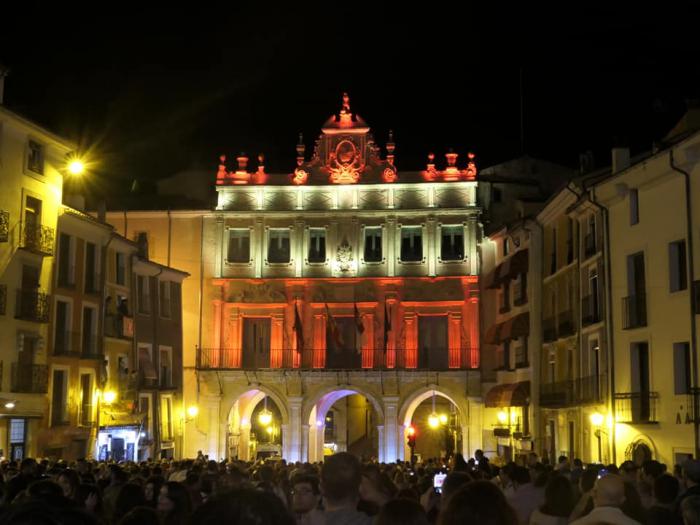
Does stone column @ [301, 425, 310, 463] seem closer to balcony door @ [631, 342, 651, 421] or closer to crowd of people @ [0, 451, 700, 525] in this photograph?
balcony door @ [631, 342, 651, 421]

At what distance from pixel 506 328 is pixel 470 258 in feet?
26.9

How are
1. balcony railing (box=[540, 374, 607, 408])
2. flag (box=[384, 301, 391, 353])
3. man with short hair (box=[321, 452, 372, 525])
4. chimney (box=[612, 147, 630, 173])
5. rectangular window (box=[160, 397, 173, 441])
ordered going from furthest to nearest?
flag (box=[384, 301, 391, 353])
rectangular window (box=[160, 397, 173, 441])
chimney (box=[612, 147, 630, 173])
balcony railing (box=[540, 374, 607, 408])
man with short hair (box=[321, 452, 372, 525])

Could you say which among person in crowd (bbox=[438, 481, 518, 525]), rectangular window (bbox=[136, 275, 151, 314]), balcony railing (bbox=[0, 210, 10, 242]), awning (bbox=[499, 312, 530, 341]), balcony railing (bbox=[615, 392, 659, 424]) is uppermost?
balcony railing (bbox=[0, 210, 10, 242])

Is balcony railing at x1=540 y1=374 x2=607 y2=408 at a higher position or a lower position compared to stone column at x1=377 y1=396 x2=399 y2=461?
higher

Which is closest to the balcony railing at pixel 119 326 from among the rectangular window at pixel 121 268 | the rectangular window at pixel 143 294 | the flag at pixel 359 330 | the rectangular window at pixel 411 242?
the rectangular window at pixel 121 268

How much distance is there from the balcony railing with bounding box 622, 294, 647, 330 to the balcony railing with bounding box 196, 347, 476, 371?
22.3 meters

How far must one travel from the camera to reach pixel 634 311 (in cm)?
3259

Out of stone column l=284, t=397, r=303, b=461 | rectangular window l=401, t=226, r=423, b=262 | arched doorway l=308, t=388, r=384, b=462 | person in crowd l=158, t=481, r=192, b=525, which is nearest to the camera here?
person in crowd l=158, t=481, r=192, b=525

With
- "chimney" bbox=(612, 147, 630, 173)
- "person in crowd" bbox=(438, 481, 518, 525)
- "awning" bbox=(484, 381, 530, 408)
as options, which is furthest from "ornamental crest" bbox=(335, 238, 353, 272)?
"person in crowd" bbox=(438, 481, 518, 525)

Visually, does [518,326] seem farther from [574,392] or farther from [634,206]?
[634,206]

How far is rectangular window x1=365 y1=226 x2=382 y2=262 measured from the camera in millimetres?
56812

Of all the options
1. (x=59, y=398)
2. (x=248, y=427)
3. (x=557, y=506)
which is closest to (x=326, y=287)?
(x=248, y=427)

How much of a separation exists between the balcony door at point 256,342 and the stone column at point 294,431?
2.74 m

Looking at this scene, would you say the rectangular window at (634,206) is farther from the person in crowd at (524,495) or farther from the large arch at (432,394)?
the large arch at (432,394)
